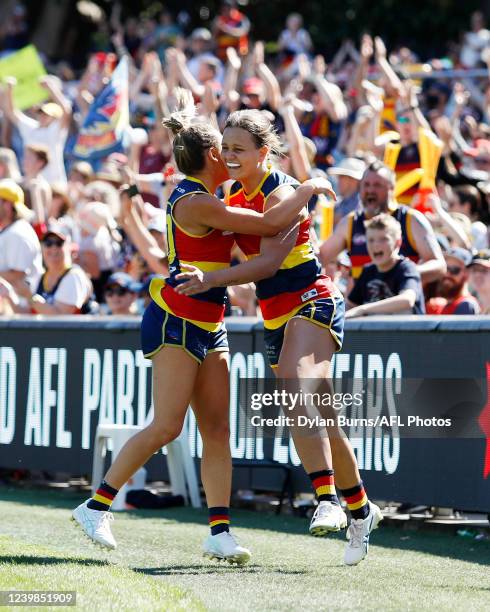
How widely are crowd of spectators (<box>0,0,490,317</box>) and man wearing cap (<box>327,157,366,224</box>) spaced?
0.02 meters

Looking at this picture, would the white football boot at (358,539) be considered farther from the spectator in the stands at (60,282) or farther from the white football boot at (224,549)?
the spectator in the stands at (60,282)

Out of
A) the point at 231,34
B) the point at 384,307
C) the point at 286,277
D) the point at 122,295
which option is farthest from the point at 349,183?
the point at 231,34

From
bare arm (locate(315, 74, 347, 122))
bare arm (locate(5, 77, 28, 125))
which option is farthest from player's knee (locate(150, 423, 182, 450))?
bare arm (locate(5, 77, 28, 125))

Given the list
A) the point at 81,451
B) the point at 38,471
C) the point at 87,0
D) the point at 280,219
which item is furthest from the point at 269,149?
the point at 87,0

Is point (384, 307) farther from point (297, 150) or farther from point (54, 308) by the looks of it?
point (54, 308)

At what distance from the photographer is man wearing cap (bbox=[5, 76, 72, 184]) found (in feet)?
48.8

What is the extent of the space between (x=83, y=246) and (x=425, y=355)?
17.6 feet

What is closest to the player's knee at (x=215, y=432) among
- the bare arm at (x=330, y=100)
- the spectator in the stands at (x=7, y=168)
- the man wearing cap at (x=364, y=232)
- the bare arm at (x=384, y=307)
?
the bare arm at (x=384, y=307)

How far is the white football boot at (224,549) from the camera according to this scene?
628cm

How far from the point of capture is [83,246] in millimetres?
12664

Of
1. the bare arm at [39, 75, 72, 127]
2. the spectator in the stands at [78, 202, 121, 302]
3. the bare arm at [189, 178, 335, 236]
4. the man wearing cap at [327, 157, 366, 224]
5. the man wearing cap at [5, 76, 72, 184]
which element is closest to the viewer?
the bare arm at [189, 178, 335, 236]

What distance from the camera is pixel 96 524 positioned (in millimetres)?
6355

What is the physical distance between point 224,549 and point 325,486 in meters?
0.59

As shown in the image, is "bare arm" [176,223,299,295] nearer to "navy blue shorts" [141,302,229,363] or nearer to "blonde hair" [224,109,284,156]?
"navy blue shorts" [141,302,229,363]
